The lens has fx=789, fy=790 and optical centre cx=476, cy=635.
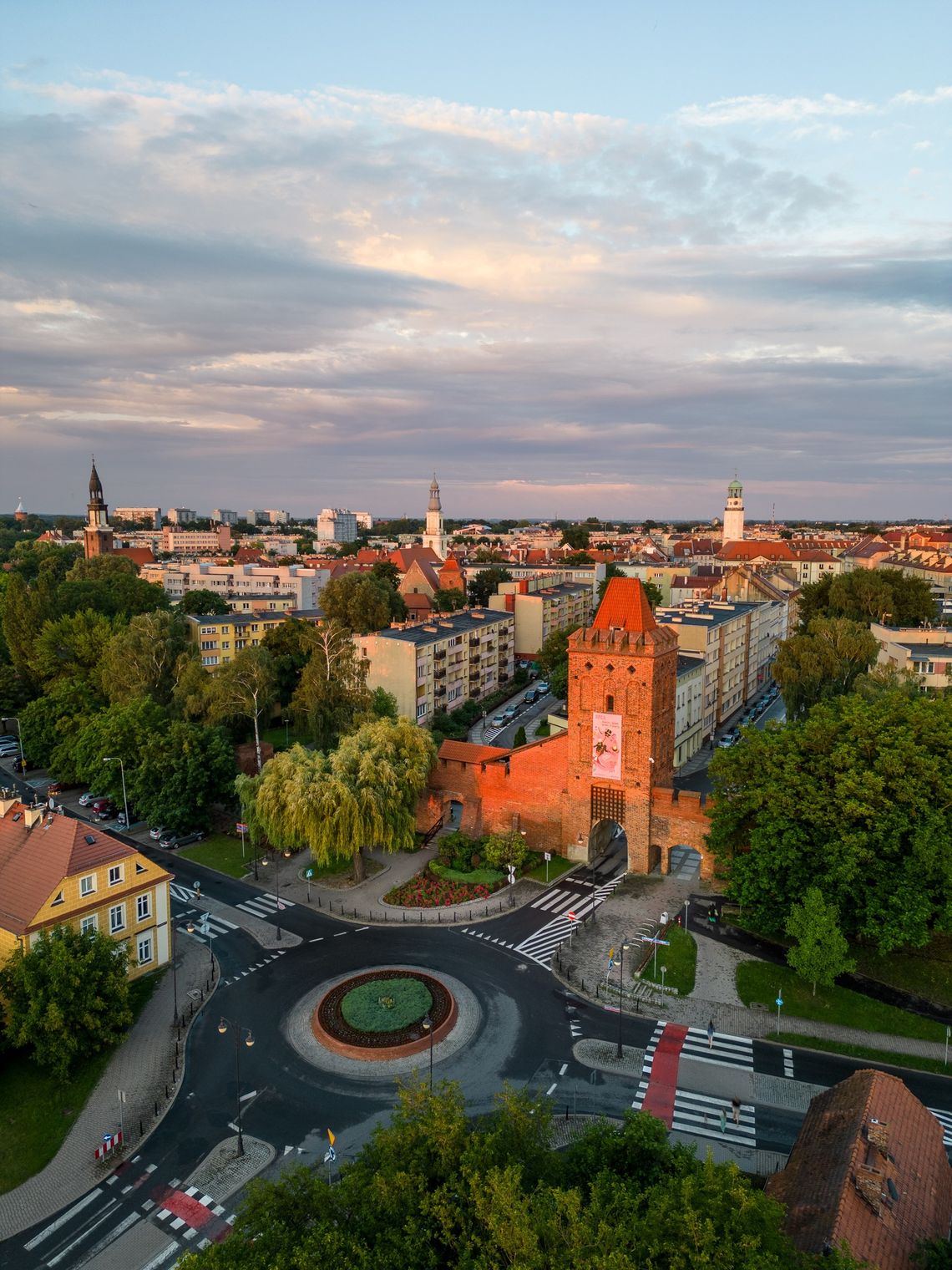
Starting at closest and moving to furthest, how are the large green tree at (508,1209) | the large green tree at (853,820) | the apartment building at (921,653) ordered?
the large green tree at (508,1209) → the large green tree at (853,820) → the apartment building at (921,653)

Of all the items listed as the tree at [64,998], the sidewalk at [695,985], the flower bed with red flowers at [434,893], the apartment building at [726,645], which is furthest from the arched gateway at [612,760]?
the tree at [64,998]

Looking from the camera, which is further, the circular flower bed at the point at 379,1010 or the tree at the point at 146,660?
the tree at the point at 146,660

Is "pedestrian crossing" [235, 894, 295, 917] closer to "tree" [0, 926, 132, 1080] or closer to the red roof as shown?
"tree" [0, 926, 132, 1080]

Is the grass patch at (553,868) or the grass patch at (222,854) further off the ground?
the grass patch at (553,868)

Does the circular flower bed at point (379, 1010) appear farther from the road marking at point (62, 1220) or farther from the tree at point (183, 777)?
the tree at point (183, 777)

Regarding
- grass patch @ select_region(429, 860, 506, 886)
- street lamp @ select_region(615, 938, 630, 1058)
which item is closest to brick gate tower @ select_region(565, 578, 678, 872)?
grass patch @ select_region(429, 860, 506, 886)

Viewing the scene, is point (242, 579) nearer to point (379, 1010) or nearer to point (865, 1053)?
point (379, 1010)

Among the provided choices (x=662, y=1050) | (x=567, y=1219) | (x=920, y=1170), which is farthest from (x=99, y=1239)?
(x=920, y=1170)
